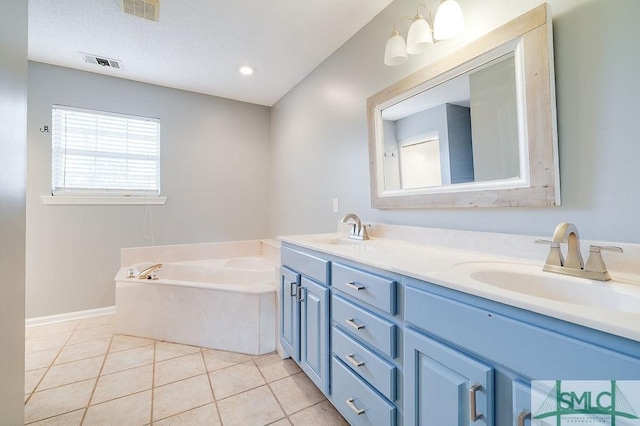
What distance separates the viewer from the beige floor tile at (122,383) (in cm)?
167

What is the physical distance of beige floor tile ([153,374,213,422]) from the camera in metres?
1.55

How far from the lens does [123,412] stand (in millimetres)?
1532

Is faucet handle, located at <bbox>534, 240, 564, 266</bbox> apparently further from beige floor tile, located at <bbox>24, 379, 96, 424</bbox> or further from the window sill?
the window sill

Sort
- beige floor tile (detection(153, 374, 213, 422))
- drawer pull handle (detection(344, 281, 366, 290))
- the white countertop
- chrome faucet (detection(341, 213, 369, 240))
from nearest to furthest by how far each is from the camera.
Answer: the white countertop < drawer pull handle (detection(344, 281, 366, 290)) < beige floor tile (detection(153, 374, 213, 422)) < chrome faucet (detection(341, 213, 369, 240))

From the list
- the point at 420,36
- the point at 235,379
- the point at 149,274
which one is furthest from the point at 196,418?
the point at 420,36

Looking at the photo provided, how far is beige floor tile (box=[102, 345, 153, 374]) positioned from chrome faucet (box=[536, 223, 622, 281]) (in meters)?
2.49

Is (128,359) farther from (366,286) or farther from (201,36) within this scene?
(201,36)

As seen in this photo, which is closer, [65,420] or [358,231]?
[65,420]

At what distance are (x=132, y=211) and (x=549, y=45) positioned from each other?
3526mm

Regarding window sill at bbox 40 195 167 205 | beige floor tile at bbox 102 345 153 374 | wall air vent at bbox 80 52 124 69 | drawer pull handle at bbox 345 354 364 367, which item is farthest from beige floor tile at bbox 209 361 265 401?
wall air vent at bbox 80 52 124 69

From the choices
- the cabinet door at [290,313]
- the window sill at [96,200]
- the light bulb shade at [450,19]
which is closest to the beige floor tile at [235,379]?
the cabinet door at [290,313]

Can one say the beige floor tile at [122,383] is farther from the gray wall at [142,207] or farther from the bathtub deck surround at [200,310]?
the gray wall at [142,207]

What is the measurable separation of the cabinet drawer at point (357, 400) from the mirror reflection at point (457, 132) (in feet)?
3.48

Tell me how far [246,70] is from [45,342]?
293cm
